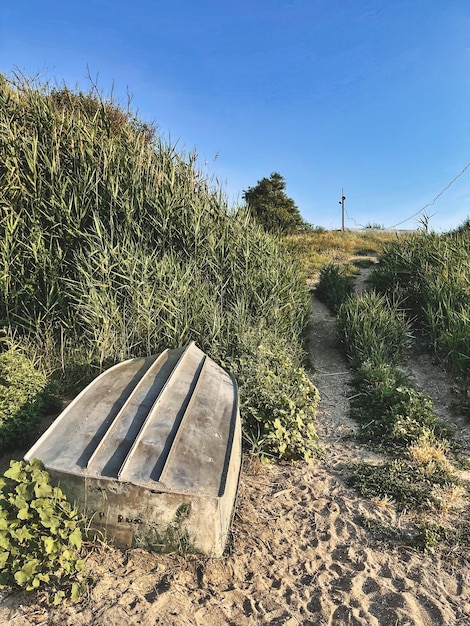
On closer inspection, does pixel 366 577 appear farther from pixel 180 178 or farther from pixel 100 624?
pixel 180 178

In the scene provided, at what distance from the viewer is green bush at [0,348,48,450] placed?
134 inches

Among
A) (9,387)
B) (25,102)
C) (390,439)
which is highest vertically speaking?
(25,102)

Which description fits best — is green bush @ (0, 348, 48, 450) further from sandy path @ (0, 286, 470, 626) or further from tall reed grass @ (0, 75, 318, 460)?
sandy path @ (0, 286, 470, 626)

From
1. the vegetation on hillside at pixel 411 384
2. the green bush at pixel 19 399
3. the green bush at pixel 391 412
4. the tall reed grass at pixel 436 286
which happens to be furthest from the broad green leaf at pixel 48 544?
the tall reed grass at pixel 436 286

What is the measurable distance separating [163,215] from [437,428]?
159 inches

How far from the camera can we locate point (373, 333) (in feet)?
21.1

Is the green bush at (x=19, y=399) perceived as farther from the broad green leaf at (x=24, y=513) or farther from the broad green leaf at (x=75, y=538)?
the broad green leaf at (x=75, y=538)

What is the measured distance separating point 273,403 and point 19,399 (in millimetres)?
2198

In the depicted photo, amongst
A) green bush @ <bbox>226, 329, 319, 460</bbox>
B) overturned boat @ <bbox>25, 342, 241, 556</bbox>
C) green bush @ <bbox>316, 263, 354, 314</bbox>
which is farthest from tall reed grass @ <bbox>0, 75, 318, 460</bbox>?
green bush @ <bbox>316, 263, 354, 314</bbox>

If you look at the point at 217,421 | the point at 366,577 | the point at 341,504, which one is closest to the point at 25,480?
the point at 217,421

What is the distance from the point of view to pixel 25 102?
18.6 ft

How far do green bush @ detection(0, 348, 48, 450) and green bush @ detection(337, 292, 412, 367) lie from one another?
4261 mm

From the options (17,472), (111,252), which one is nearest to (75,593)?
(17,472)

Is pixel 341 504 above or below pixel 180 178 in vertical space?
below
